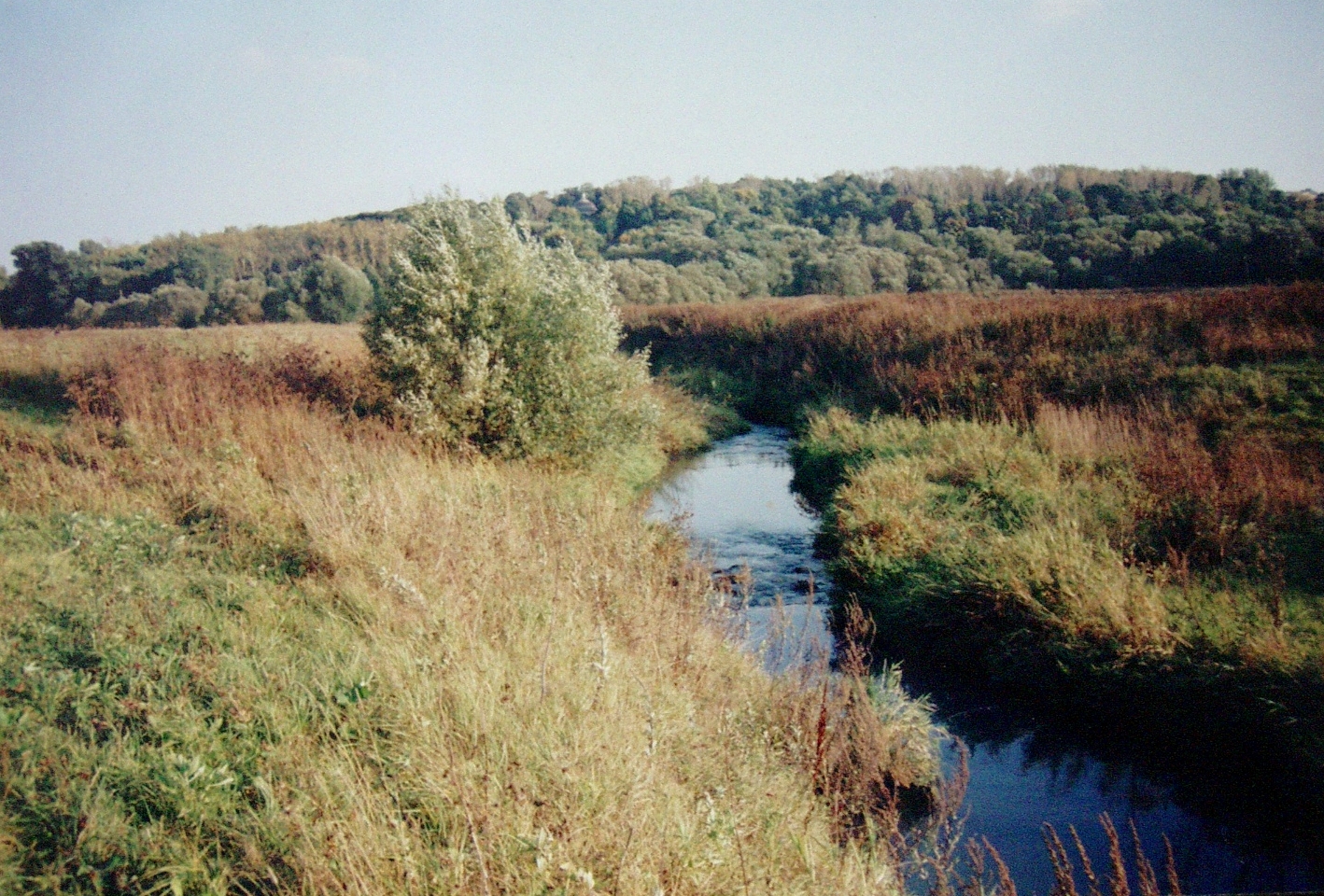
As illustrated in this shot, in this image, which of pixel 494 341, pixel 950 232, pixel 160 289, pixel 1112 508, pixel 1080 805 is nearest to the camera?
pixel 1080 805

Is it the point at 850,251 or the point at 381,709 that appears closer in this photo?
the point at 381,709

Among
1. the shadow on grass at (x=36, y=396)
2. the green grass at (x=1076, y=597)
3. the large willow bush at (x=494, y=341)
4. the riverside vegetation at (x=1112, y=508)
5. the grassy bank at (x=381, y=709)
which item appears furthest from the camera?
the large willow bush at (x=494, y=341)

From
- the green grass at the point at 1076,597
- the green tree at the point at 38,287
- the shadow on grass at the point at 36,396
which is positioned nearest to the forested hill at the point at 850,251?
the green tree at the point at 38,287

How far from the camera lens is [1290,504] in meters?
8.17

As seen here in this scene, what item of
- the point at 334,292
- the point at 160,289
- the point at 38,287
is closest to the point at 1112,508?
the point at 334,292

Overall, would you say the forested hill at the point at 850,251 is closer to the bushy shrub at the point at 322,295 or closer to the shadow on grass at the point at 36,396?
the bushy shrub at the point at 322,295

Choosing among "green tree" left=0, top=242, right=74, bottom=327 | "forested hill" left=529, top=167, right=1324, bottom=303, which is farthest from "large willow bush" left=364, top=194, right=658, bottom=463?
"green tree" left=0, top=242, right=74, bottom=327

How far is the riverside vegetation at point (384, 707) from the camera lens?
3107 millimetres

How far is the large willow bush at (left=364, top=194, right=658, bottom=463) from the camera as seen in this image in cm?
1190

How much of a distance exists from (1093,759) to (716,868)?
433 centimetres

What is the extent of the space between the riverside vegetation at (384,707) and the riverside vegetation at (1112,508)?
2.09 m

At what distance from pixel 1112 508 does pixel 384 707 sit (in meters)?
8.79

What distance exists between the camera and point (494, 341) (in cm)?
1227

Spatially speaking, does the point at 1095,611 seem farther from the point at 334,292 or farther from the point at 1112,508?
the point at 334,292
